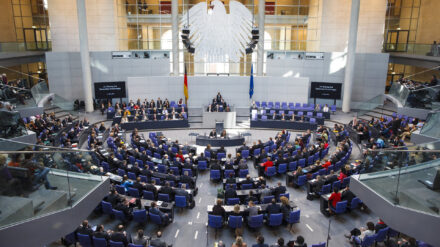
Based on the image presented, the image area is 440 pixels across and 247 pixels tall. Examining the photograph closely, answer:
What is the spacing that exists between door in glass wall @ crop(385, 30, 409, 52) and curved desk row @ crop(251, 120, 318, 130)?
12384 mm

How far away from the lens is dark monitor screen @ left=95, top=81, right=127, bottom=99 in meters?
25.2

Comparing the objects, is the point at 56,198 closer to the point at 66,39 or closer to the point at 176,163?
the point at 176,163

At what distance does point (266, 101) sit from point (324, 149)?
10791 mm

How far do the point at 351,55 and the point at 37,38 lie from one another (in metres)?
26.8

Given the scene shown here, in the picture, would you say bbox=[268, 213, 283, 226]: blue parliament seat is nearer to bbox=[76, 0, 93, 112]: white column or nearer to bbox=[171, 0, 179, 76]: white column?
bbox=[171, 0, 179, 76]: white column

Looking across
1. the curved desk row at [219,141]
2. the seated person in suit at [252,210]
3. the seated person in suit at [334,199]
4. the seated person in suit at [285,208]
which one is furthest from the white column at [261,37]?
the seated person in suit at [252,210]

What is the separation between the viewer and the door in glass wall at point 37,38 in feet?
90.9

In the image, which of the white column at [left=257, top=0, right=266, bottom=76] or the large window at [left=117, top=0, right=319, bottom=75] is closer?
the white column at [left=257, top=0, right=266, bottom=76]

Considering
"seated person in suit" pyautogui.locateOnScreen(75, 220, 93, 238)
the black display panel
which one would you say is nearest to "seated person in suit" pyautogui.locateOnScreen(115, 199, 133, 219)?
"seated person in suit" pyautogui.locateOnScreen(75, 220, 93, 238)

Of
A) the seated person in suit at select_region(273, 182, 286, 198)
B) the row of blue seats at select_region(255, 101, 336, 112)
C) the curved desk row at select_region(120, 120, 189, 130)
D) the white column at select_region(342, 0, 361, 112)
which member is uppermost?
the white column at select_region(342, 0, 361, 112)

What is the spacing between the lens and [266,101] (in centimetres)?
2611

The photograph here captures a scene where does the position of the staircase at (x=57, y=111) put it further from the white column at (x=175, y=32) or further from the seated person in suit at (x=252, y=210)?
the seated person in suit at (x=252, y=210)

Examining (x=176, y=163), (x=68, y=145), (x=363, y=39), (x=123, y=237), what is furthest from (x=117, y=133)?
(x=363, y=39)

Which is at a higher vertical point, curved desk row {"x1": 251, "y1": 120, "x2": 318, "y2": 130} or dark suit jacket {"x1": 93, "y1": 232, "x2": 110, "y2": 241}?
curved desk row {"x1": 251, "y1": 120, "x2": 318, "y2": 130}
